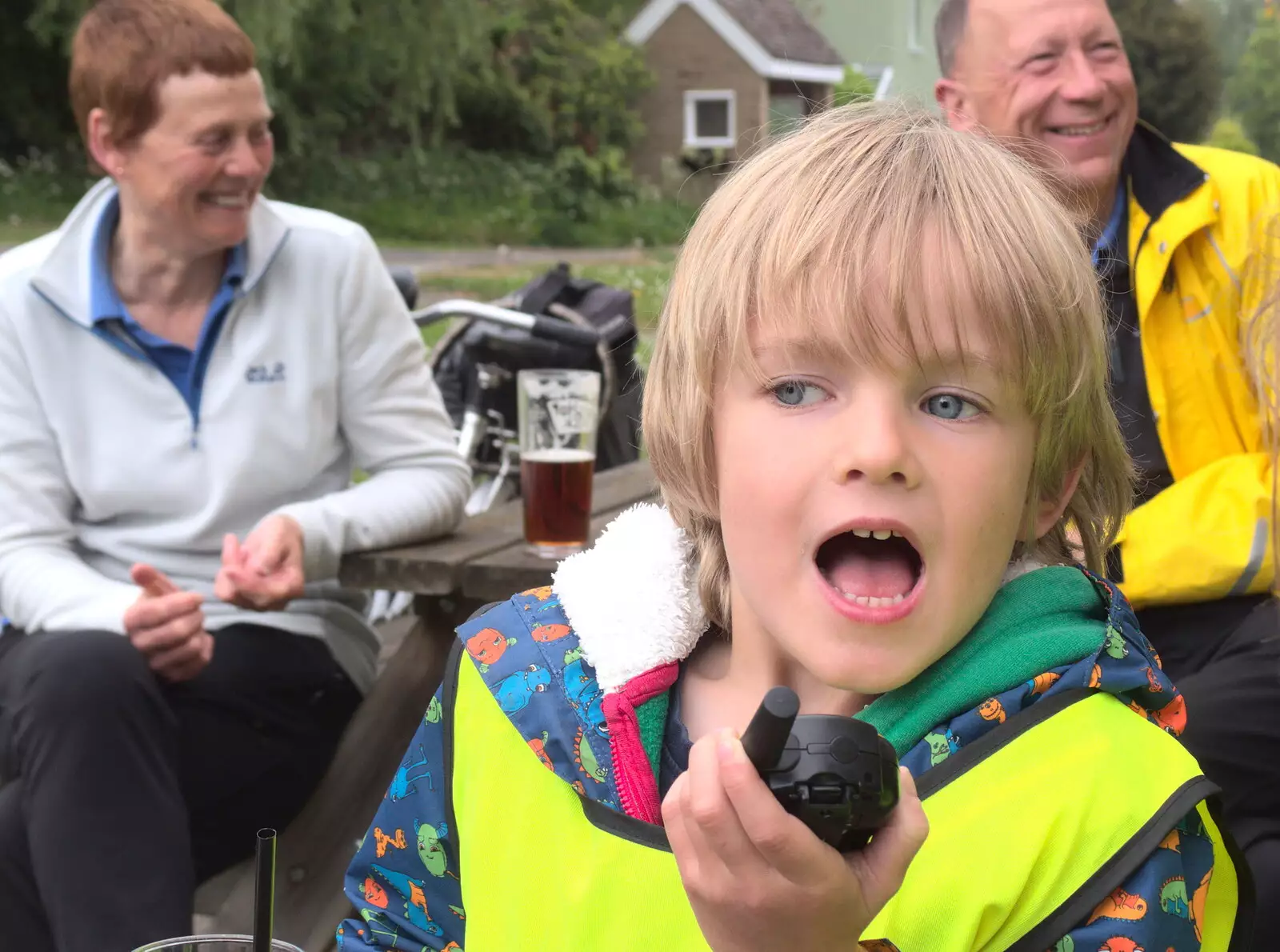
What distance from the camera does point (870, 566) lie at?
109 cm

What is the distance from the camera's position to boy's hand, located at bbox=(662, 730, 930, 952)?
0.78m

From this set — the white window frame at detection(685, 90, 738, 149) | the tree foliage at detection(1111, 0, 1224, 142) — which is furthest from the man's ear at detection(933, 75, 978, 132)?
the white window frame at detection(685, 90, 738, 149)

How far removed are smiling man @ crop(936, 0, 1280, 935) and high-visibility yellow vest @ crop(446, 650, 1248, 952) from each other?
0.91 metres

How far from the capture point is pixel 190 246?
2.68 metres

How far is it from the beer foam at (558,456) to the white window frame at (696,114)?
9.77 meters

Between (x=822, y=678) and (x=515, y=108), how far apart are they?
17.2 metres

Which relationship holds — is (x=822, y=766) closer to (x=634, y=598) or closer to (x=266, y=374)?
(x=634, y=598)

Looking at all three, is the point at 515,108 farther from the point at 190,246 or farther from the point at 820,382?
the point at 820,382

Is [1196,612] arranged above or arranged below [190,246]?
below

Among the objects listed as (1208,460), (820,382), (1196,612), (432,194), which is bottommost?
(432,194)

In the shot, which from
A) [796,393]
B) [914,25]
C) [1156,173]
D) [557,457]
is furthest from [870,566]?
[914,25]

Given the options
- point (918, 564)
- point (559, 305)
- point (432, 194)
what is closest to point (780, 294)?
point (918, 564)

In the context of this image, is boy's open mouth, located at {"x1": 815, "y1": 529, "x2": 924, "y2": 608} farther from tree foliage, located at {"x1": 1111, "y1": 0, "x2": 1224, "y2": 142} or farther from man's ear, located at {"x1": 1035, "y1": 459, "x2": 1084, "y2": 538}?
tree foliage, located at {"x1": 1111, "y1": 0, "x2": 1224, "y2": 142}

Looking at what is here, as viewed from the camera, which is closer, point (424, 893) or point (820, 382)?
point (820, 382)
